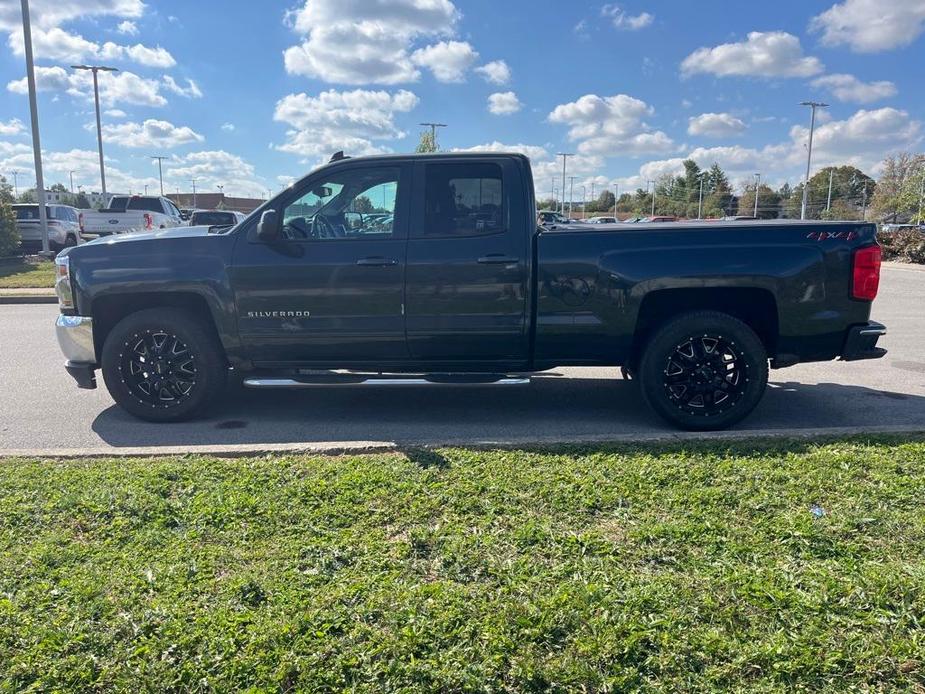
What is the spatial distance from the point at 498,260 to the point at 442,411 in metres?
1.46

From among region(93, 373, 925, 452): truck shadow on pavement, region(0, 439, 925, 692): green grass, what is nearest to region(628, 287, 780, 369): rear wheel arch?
region(93, 373, 925, 452): truck shadow on pavement

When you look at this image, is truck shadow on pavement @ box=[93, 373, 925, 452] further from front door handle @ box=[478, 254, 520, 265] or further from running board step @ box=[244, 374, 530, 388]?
front door handle @ box=[478, 254, 520, 265]

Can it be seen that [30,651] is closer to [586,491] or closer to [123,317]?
[586,491]

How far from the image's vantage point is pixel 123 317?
226 inches

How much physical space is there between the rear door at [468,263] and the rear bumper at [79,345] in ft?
8.39

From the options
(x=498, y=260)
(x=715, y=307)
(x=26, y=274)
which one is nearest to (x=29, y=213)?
(x=26, y=274)

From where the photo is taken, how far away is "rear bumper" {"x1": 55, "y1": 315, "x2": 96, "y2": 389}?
5.57m

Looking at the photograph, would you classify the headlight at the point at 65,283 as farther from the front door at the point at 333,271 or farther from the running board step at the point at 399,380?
the running board step at the point at 399,380

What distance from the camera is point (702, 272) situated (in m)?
A: 5.09

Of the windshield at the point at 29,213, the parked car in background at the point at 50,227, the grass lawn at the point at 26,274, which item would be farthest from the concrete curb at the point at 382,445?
the windshield at the point at 29,213

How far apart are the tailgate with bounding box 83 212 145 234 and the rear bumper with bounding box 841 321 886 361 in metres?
23.8

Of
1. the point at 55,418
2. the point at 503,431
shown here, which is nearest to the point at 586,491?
the point at 503,431

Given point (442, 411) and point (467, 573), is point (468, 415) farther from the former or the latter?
point (467, 573)

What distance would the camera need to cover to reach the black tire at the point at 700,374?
5152 mm
